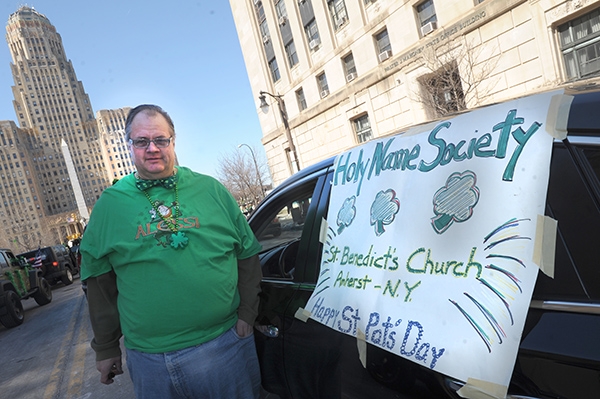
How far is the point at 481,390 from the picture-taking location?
1.06 metres

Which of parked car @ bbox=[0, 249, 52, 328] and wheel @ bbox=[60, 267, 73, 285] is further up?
parked car @ bbox=[0, 249, 52, 328]

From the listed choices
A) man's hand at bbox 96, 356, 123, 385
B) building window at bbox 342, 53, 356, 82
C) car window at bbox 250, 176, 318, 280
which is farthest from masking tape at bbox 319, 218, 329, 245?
building window at bbox 342, 53, 356, 82

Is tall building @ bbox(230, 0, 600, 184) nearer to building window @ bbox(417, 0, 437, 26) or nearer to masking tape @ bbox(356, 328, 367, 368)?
building window @ bbox(417, 0, 437, 26)

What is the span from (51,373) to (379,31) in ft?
55.4

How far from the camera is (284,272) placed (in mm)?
2217

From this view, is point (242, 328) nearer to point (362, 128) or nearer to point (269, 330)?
point (269, 330)

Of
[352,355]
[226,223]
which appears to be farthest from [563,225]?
[226,223]

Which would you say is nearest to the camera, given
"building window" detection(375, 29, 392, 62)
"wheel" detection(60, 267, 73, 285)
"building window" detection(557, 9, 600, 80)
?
"building window" detection(557, 9, 600, 80)

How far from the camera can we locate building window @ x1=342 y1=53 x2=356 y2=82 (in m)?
19.4

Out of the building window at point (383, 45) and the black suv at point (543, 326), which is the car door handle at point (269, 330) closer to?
the black suv at point (543, 326)

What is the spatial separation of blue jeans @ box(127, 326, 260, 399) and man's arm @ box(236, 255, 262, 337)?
0.24 feet

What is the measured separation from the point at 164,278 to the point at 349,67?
64.3ft

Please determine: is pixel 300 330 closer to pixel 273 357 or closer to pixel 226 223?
pixel 273 357

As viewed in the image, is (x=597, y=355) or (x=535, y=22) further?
(x=535, y=22)
